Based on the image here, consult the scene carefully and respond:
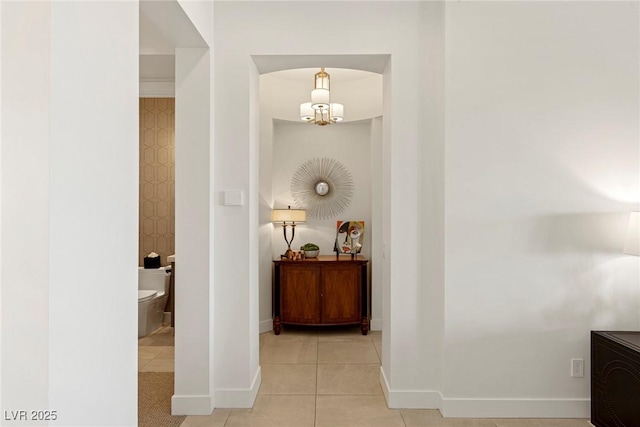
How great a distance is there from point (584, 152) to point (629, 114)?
0.36 meters

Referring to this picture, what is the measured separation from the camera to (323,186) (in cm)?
520

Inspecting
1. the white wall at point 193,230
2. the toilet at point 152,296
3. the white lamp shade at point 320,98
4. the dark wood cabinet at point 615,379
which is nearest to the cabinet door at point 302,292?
the toilet at point 152,296

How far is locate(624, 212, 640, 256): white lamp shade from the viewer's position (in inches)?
98.8

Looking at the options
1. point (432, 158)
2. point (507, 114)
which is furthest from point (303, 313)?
point (507, 114)

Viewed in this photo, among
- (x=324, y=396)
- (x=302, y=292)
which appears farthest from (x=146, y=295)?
(x=324, y=396)

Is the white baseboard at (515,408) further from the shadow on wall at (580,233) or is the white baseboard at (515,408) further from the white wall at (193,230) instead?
the white wall at (193,230)

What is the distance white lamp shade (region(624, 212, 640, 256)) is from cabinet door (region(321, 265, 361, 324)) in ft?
8.47

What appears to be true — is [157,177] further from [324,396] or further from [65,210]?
[65,210]

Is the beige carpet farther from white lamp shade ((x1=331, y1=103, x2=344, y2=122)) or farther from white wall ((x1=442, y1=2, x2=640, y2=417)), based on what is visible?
white lamp shade ((x1=331, y1=103, x2=344, y2=122))

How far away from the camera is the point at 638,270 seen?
2.80 m

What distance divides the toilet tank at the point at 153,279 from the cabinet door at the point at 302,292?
1.40 meters

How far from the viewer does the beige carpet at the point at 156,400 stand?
2.78 meters

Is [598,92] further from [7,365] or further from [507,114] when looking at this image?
[7,365]

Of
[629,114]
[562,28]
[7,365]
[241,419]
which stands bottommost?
[241,419]
